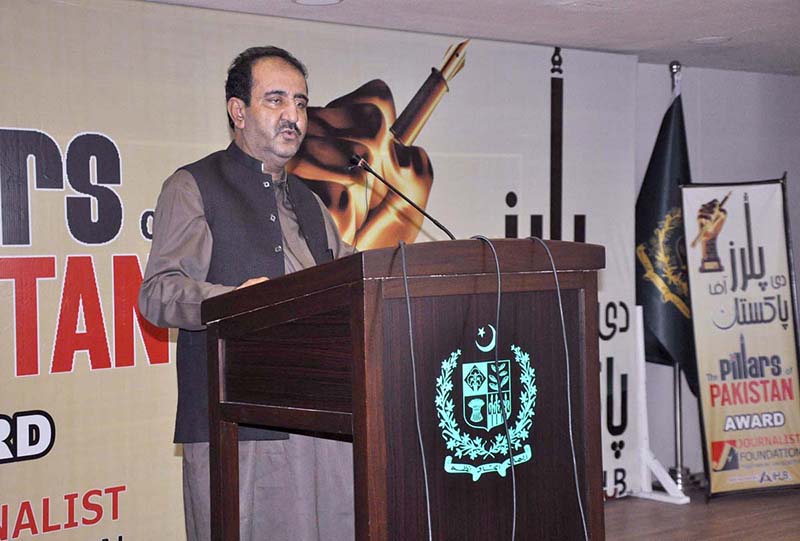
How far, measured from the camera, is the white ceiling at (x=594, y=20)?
4180 mm

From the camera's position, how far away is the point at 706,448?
5.29m

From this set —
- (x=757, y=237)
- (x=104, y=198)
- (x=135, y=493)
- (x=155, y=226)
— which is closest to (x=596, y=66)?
(x=757, y=237)

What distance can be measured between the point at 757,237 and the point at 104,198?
11.2 feet

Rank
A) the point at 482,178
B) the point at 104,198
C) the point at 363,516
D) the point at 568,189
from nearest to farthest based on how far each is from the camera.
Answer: the point at 363,516, the point at 104,198, the point at 482,178, the point at 568,189

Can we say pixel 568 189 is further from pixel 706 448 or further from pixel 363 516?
pixel 363 516

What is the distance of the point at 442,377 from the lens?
1.61 meters

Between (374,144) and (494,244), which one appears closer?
(494,244)

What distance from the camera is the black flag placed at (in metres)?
5.48

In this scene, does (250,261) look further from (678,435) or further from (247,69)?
(678,435)

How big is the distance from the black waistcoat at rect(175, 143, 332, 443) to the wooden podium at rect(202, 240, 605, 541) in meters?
0.33

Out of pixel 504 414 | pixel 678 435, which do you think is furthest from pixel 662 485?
pixel 504 414

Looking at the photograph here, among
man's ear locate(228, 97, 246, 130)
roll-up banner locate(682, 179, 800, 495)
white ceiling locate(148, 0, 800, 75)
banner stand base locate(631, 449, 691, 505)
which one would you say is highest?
white ceiling locate(148, 0, 800, 75)

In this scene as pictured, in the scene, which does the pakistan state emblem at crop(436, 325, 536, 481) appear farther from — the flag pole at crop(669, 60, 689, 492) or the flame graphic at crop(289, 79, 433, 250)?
the flag pole at crop(669, 60, 689, 492)

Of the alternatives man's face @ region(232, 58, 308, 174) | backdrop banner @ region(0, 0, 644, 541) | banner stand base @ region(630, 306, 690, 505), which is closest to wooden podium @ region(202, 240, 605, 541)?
man's face @ region(232, 58, 308, 174)
